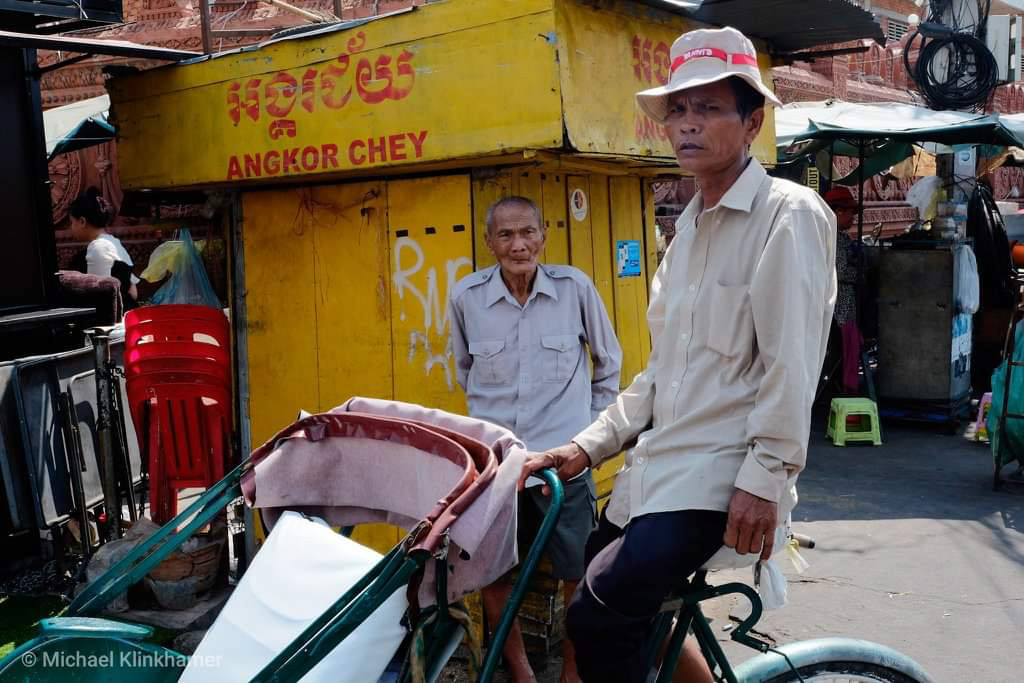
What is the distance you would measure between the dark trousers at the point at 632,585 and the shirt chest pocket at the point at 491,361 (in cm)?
145

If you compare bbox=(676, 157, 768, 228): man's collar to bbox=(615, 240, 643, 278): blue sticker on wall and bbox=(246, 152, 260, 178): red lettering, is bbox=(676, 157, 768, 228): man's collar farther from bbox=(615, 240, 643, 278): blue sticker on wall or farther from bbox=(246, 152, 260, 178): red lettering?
bbox=(246, 152, 260, 178): red lettering

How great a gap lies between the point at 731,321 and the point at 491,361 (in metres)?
1.63

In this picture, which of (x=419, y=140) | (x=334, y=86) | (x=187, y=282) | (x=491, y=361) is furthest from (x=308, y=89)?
(x=187, y=282)

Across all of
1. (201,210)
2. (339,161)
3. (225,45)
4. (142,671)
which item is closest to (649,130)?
(339,161)

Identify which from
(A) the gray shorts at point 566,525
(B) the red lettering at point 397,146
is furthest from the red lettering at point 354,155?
(A) the gray shorts at point 566,525

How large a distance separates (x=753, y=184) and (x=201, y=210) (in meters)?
3.52

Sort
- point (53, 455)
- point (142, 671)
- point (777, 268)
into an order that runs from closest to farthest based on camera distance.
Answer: point (777, 268) < point (142, 671) < point (53, 455)

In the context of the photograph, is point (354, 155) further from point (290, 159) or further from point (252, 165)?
point (252, 165)

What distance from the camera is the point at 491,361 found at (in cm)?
355

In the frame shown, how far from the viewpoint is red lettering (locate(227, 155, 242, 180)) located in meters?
4.24

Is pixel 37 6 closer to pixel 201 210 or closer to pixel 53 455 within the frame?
pixel 201 210

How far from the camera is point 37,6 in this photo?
5066 millimetres

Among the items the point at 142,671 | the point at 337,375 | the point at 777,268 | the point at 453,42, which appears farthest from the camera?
the point at 337,375

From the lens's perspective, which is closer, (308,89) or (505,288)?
(505,288)
